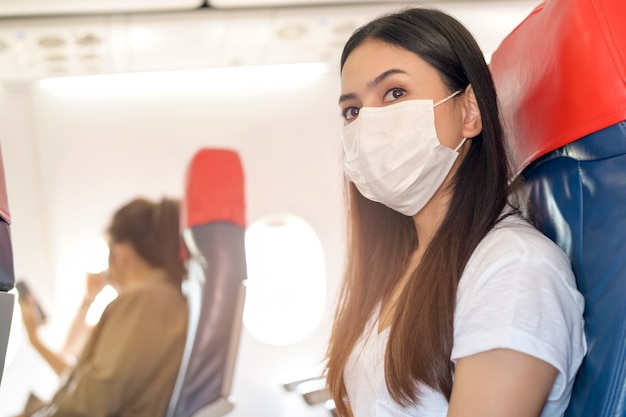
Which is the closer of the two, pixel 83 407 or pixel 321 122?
pixel 83 407

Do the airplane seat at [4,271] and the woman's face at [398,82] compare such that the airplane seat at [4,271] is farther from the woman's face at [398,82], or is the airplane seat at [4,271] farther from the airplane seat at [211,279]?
the airplane seat at [211,279]

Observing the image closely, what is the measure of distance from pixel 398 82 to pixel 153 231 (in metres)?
3.07

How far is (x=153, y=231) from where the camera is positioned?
4.29m

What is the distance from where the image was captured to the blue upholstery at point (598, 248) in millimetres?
1064

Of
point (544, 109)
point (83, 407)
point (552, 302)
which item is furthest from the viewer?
point (83, 407)

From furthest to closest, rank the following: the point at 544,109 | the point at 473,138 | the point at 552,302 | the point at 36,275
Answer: the point at 36,275 < the point at 473,138 < the point at 544,109 < the point at 552,302

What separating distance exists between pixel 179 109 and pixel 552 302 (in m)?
3.61

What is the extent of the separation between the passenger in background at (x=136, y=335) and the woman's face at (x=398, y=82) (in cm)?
283

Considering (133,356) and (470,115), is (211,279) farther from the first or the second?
(470,115)

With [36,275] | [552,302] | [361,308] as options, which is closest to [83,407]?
[36,275]

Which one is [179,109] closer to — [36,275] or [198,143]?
[198,143]

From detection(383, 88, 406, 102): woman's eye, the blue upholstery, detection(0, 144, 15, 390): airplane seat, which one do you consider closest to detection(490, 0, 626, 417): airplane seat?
the blue upholstery

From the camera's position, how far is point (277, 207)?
172 inches

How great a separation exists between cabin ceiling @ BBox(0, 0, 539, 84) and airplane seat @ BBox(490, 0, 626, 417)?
2179 millimetres
